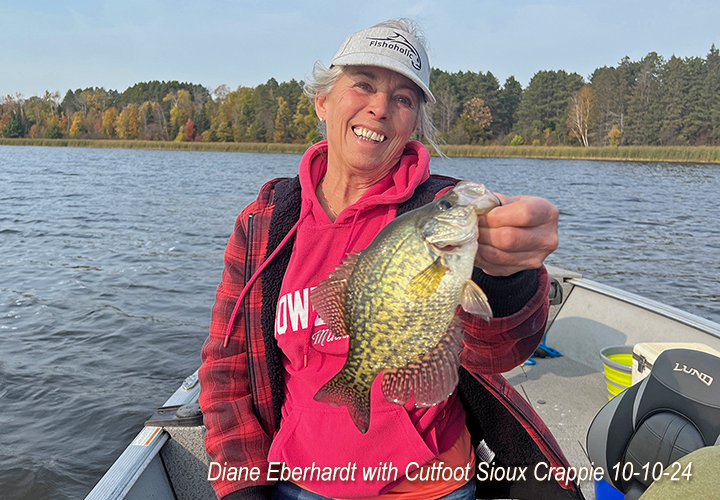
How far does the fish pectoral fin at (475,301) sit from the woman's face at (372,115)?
103cm

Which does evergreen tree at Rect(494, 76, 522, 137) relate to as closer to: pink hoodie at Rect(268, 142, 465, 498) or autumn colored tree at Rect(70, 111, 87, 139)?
autumn colored tree at Rect(70, 111, 87, 139)

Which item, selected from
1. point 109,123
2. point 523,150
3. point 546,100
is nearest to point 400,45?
point 523,150

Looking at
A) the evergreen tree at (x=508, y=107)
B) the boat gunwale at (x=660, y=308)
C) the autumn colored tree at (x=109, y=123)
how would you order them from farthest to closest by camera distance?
the autumn colored tree at (x=109, y=123) < the evergreen tree at (x=508, y=107) < the boat gunwale at (x=660, y=308)

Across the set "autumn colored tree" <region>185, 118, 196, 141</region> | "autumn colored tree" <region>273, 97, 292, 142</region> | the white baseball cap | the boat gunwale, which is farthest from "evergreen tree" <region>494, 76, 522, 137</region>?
the white baseball cap

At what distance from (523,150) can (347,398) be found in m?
53.8

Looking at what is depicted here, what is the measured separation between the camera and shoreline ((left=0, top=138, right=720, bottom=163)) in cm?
3966

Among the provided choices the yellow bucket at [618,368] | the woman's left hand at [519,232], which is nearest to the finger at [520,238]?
the woman's left hand at [519,232]

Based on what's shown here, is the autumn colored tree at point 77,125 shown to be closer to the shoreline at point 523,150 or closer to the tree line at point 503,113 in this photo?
the tree line at point 503,113

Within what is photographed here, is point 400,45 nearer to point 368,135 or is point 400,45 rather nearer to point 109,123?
point 368,135

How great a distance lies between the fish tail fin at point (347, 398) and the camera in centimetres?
161

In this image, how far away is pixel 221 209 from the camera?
64.9ft

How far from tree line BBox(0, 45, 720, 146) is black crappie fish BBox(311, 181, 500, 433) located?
52776 millimetres

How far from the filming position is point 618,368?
392 centimetres

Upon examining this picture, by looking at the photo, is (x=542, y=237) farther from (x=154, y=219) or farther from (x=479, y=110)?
(x=479, y=110)
